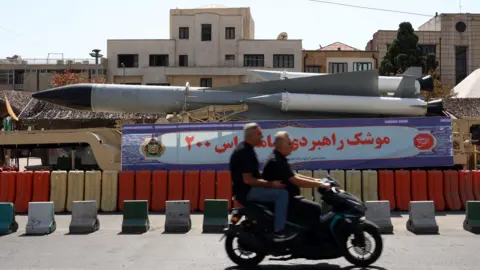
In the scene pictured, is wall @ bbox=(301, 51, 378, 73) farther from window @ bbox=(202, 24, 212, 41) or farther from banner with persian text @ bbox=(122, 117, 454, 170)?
banner with persian text @ bbox=(122, 117, 454, 170)

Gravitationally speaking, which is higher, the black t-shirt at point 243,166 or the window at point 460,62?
the window at point 460,62

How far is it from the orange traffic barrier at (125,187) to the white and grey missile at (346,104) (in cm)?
448

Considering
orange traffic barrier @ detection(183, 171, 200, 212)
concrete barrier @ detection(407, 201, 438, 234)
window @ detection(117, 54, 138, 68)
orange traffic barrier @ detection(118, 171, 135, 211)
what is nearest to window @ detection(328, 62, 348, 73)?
window @ detection(117, 54, 138, 68)

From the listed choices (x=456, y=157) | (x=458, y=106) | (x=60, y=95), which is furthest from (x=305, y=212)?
(x=458, y=106)

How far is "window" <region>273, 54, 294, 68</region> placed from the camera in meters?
49.5

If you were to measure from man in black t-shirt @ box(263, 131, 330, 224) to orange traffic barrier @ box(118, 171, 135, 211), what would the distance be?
6985 millimetres

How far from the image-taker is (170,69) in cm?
4934

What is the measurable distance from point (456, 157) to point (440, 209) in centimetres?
225

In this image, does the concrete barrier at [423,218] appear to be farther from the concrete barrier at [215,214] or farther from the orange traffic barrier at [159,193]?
the orange traffic barrier at [159,193]

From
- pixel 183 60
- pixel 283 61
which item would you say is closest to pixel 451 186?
pixel 283 61

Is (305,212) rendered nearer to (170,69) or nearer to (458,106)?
(458,106)

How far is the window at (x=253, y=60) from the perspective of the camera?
49719 millimetres

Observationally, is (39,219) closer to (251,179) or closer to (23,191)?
(23,191)

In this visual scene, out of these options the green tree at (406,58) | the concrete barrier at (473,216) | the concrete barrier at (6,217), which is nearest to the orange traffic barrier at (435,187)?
the concrete barrier at (473,216)
